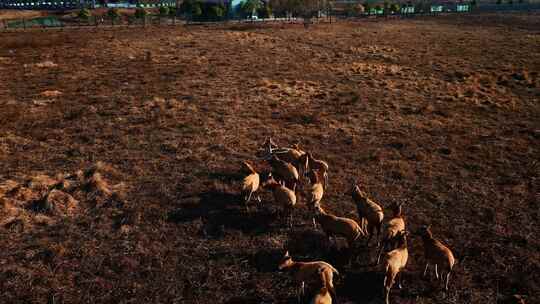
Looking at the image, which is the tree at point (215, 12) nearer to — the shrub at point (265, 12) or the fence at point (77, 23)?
the fence at point (77, 23)

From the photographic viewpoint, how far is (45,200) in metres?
12.9

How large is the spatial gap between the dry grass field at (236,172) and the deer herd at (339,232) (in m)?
0.52

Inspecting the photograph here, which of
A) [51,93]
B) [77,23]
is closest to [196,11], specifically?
[77,23]

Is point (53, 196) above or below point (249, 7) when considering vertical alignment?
below

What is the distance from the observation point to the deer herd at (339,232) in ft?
29.1

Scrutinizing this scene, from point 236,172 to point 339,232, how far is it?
6024 millimetres

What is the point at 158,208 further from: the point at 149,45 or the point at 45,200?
the point at 149,45

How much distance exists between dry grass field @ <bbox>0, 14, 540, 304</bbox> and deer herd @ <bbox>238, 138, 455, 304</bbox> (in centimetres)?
52

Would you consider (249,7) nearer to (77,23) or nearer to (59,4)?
(77,23)

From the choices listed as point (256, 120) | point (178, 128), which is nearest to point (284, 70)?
point (256, 120)

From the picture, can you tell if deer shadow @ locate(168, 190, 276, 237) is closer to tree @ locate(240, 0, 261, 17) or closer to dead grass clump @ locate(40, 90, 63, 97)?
dead grass clump @ locate(40, 90, 63, 97)

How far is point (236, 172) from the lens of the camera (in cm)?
1534

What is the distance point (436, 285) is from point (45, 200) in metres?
11.8

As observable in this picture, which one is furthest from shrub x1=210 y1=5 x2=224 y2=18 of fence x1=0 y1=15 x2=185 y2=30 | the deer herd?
the deer herd
